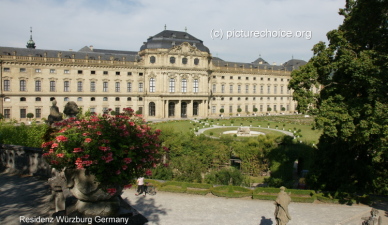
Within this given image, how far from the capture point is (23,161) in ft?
44.3

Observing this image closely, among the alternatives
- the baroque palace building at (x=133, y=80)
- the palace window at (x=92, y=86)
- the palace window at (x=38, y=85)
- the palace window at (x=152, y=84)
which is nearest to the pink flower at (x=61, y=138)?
the baroque palace building at (x=133, y=80)

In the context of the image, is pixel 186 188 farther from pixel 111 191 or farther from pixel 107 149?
pixel 107 149

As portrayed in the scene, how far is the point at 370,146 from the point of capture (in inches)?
603

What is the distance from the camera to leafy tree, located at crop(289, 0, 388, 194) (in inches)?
516

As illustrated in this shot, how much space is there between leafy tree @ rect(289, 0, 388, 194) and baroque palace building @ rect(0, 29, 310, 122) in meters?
43.0

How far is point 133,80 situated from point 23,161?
44772 millimetres

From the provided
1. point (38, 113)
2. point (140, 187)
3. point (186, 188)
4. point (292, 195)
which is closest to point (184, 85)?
point (38, 113)

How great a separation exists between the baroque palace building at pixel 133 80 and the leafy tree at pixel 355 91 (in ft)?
141

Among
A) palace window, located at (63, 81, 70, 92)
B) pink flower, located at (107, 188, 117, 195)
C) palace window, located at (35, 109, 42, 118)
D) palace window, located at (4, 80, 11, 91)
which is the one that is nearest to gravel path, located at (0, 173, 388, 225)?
pink flower, located at (107, 188, 117, 195)

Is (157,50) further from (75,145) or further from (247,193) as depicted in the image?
(75,145)

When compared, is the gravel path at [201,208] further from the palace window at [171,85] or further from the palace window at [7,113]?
the palace window at [171,85]

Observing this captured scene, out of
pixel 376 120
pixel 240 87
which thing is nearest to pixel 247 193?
pixel 376 120

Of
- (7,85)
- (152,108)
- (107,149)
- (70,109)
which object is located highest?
(7,85)

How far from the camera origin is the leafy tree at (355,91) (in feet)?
43.0
